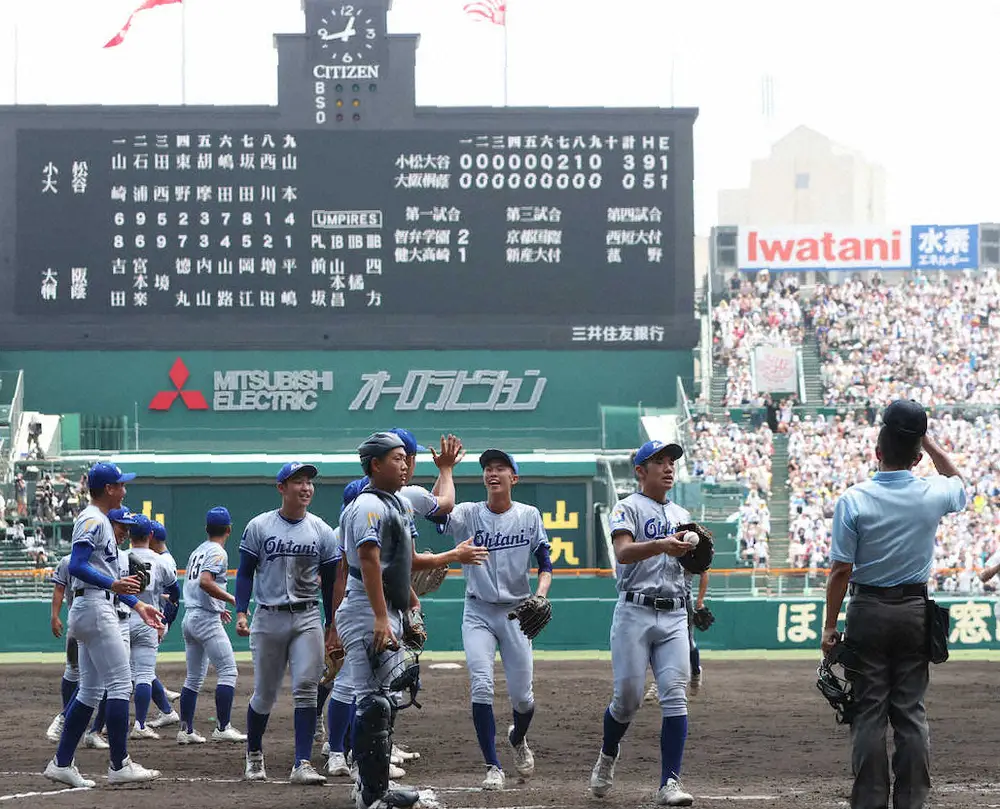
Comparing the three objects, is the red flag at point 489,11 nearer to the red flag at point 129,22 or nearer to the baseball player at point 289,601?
the red flag at point 129,22

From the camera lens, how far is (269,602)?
37.0 feet

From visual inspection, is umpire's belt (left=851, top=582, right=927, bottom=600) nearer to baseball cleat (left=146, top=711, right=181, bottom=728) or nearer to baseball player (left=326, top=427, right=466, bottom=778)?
baseball player (left=326, top=427, right=466, bottom=778)

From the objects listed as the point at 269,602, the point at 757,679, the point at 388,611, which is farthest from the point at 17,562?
the point at 388,611

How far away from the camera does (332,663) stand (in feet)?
35.3

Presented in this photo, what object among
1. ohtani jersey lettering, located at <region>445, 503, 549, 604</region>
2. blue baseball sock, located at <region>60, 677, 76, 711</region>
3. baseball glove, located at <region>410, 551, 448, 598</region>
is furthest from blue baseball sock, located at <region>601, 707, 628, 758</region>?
blue baseball sock, located at <region>60, 677, 76, 711</region>

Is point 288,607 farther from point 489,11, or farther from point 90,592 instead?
point 489,11

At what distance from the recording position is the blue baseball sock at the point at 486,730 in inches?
421

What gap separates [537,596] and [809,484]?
23.2 metres

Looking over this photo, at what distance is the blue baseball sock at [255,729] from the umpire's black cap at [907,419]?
17.1 ft

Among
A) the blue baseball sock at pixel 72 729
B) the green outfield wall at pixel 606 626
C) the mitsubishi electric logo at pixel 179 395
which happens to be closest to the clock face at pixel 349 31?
the mitsubishi electric logo at pixel 179 395

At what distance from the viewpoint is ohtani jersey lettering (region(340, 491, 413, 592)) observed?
881cm

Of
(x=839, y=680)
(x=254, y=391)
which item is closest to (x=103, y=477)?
(x=839, y=680)

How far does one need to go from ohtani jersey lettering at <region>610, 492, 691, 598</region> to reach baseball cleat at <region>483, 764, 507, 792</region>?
1.53 meters

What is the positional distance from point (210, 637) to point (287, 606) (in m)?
2.98
